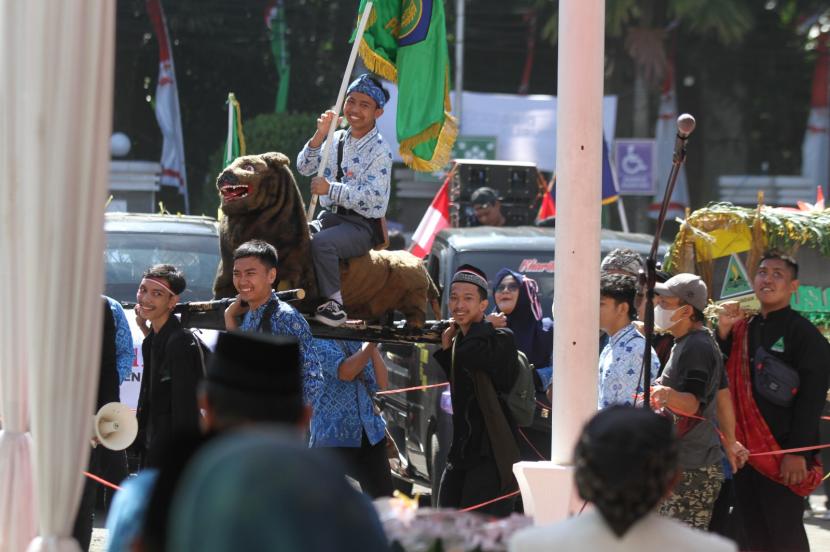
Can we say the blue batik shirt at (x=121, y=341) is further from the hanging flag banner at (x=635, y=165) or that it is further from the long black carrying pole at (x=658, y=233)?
the hanging flag banner at (x=635, y=165)

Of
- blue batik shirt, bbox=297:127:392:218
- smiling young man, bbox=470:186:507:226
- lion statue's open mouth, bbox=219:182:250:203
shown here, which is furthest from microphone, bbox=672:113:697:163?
smiling young man, bbox=470:186:507:226

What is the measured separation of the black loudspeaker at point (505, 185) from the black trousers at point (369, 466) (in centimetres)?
666

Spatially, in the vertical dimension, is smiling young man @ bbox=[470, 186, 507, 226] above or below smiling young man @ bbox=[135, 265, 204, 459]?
above

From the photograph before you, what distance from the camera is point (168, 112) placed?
26781 mm

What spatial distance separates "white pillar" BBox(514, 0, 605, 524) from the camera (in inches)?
234

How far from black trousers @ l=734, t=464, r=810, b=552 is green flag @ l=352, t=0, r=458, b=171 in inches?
97.4

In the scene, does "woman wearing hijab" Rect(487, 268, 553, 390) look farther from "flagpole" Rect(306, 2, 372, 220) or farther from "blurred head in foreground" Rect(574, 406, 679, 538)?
"blurred head in foreground" Rect(574, 406, 679, 538)

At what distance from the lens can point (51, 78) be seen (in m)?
4.46

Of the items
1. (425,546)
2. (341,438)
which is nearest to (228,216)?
(341,438)

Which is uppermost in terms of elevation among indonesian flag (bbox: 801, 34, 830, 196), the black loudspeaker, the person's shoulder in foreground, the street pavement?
indonesian flag (bbox: 801, 34, 830, 196)

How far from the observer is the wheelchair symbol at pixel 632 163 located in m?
28.4

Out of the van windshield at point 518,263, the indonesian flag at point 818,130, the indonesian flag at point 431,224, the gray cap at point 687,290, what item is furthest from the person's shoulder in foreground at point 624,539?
the indonesian flag at point 818,130

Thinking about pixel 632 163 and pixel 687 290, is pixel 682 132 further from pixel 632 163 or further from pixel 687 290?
pixel 632 163

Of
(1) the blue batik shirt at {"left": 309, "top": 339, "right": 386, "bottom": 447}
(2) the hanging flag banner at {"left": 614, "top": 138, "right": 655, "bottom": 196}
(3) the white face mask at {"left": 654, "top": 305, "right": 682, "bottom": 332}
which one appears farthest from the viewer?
(2) the hanging flag banner at {"left": 614, "top": 138, "right": 655, "bottom": 196}
